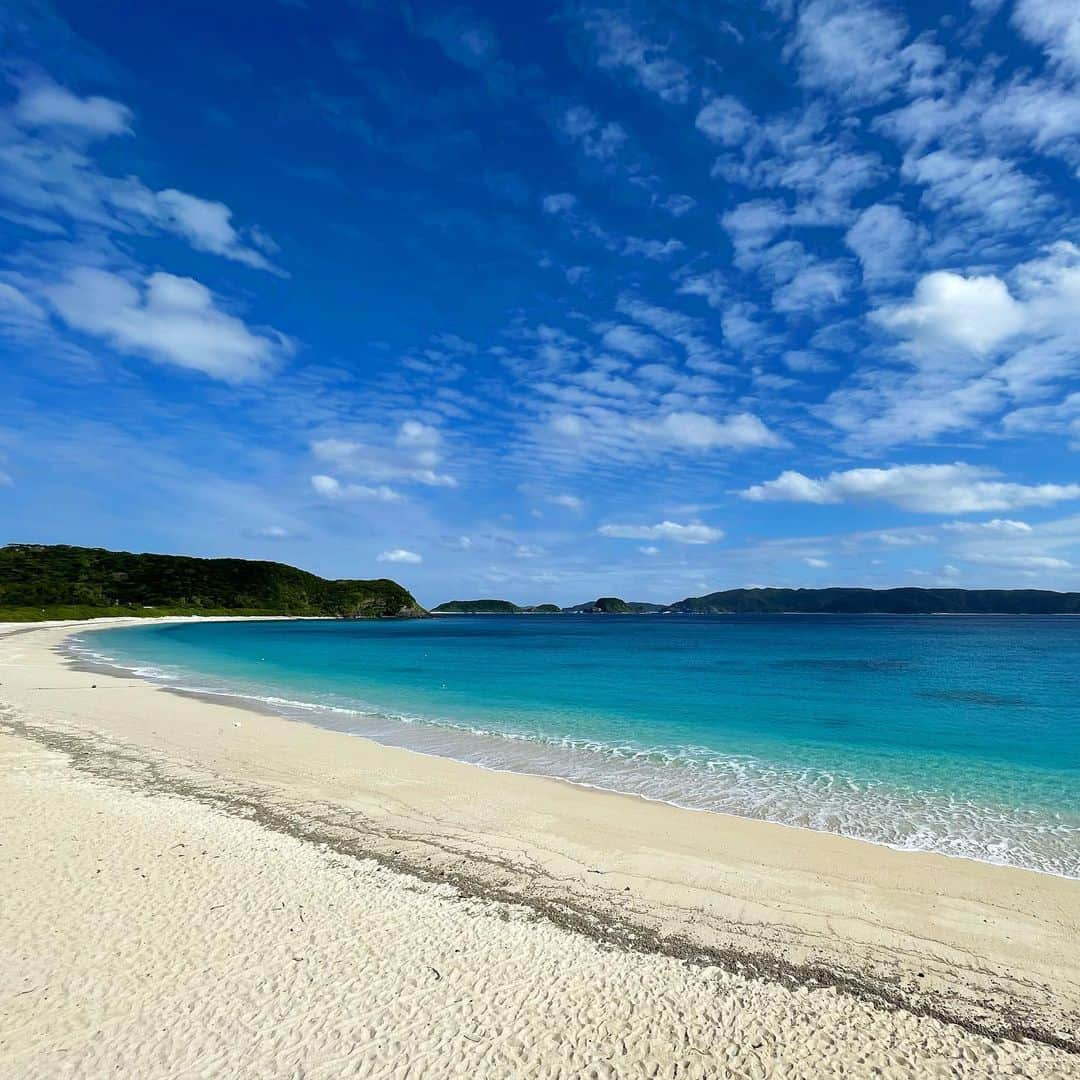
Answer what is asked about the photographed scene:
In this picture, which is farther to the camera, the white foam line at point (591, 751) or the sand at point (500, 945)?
the white foam line at point (591, 751)

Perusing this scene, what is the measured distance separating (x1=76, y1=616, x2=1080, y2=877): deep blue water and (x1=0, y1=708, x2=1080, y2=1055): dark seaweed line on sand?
5419 mm

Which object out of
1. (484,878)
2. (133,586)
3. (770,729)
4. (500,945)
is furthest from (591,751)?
(133,586)

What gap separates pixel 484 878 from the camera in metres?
8.99

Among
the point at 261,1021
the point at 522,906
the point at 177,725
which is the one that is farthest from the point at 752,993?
the point at 177,725

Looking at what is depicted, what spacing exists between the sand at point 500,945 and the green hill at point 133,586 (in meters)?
113

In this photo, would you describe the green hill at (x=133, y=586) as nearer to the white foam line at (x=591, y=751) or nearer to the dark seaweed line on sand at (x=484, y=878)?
the white foam line at (x=591, y=751)

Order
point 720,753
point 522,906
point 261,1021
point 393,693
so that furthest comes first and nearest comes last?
point 393,693, point 720,753, point 522,906, point 261,1021

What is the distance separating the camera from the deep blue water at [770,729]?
12.8 meters

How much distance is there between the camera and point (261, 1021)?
5.72 m

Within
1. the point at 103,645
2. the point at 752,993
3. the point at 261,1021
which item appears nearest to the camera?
the point at 261,1021

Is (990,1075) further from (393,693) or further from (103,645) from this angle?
(103,645)

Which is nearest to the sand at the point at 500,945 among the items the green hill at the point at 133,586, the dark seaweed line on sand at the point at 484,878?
the dark seaweed line on sand at the point at 484,878

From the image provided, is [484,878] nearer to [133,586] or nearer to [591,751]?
[591,751]

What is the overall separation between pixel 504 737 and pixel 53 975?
47.9ft
